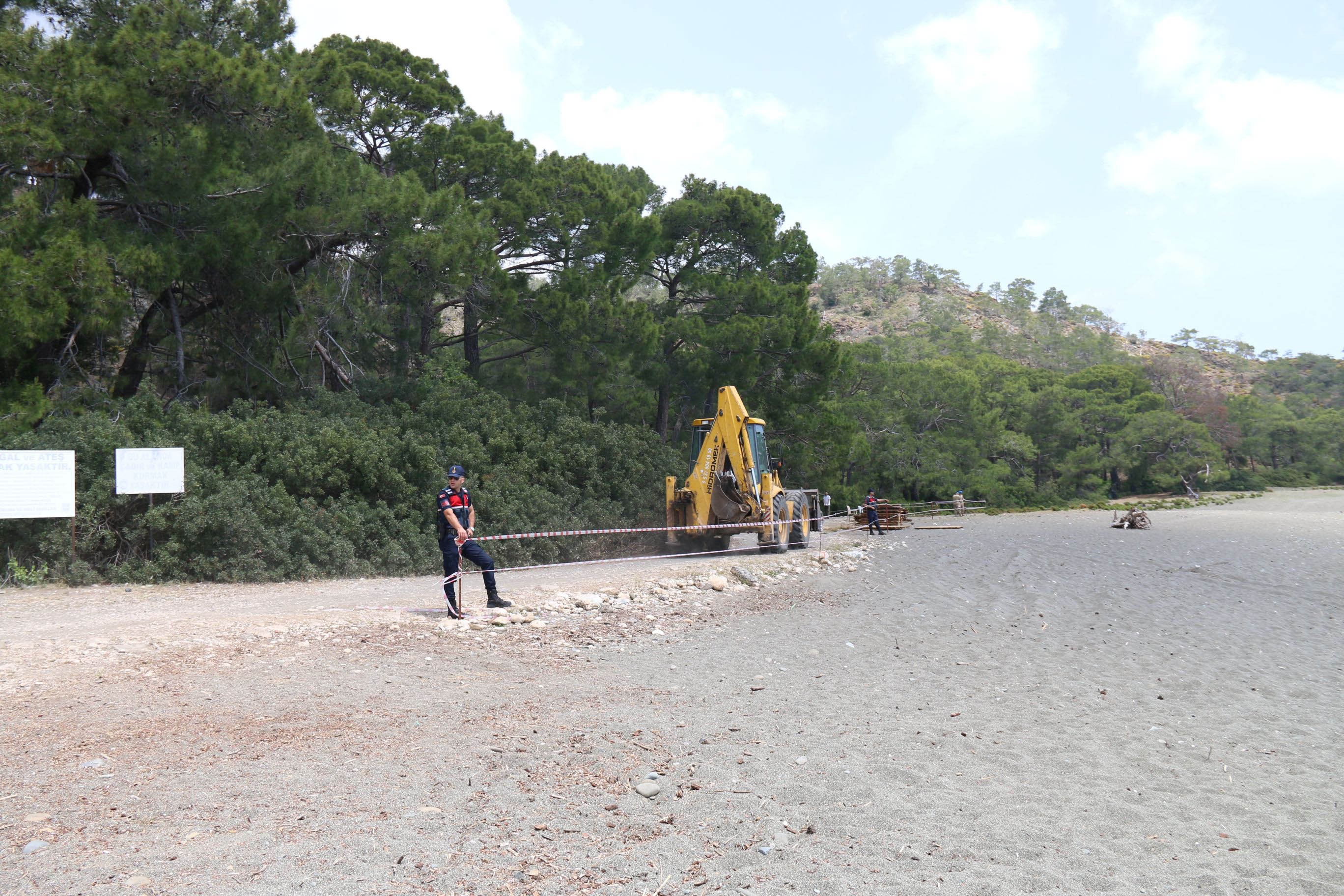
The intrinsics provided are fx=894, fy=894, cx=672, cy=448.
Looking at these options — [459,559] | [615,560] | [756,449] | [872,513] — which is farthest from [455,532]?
[872,513]

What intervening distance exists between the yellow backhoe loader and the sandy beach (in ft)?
23.1

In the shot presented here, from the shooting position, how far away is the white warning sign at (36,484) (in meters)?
12.5

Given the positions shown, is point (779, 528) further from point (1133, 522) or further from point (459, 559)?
point (1133, 522)

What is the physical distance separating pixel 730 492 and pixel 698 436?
9.14ft

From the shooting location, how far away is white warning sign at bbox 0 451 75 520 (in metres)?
12.5

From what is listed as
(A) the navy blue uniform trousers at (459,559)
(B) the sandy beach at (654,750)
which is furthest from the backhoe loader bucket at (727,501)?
(A) the navy blue uniform trousers at (459,559)

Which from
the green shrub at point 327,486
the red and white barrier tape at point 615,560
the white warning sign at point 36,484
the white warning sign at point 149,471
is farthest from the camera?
the red and white barrier tape at point 615,560

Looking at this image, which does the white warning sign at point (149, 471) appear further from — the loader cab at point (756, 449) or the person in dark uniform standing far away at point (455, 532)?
the loader cab at point (756, 449)

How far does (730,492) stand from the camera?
20.2 meters

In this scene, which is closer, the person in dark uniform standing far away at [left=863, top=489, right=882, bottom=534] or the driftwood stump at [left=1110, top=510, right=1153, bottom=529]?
the person in dark uniform standing far away at [left=863, top=489, right=882, bottom=534]

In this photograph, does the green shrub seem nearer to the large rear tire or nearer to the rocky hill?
the large rear tire

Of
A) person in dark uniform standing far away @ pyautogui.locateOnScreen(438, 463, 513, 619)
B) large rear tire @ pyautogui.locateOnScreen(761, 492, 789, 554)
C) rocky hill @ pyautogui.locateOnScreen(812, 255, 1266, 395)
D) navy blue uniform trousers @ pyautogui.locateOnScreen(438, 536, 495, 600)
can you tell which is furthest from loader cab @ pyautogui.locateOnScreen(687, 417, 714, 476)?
rocky hill @ pyautogui.locateOnScreen(812, 255, 1266, 395)

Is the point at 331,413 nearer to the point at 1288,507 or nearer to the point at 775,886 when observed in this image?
the point at 775,886

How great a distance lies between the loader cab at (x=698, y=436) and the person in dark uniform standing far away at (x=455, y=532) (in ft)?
32.7
